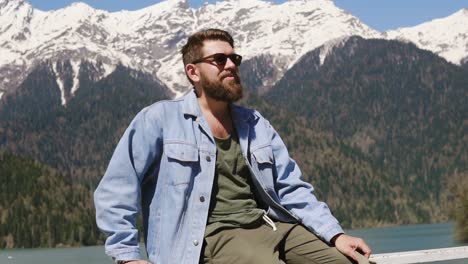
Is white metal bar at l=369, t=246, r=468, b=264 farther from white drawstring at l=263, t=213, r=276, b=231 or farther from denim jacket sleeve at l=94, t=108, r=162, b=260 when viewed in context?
denim jacket sleeve at l=94, t=108, r=162, b=260

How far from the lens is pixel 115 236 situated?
18.3 feet

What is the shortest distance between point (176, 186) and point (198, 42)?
1.35m

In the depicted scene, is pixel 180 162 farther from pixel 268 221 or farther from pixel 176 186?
pixel 268 221

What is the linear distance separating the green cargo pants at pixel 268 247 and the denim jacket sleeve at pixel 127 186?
611 millimetres

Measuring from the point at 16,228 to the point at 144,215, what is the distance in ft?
658

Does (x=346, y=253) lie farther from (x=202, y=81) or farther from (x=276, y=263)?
(x=202, y=81)

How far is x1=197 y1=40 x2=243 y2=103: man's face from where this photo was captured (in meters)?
6.51

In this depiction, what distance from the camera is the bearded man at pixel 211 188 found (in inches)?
226

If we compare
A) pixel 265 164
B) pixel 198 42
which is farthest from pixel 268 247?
pixel 198 42

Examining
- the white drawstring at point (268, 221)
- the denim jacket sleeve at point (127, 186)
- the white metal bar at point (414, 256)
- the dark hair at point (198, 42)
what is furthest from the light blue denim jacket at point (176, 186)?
the white metal bar at point (414, 256)

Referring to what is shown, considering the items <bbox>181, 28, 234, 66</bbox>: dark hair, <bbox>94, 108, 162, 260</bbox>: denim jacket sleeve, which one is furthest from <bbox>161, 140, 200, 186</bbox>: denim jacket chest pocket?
<bbox>181, 28, 234, 66</bbox>: dark hair

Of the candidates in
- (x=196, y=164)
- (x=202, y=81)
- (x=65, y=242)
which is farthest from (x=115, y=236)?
(x=65, y=242)

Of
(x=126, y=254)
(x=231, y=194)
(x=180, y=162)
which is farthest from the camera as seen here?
(x=231, y=194)

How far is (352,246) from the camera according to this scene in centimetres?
607
